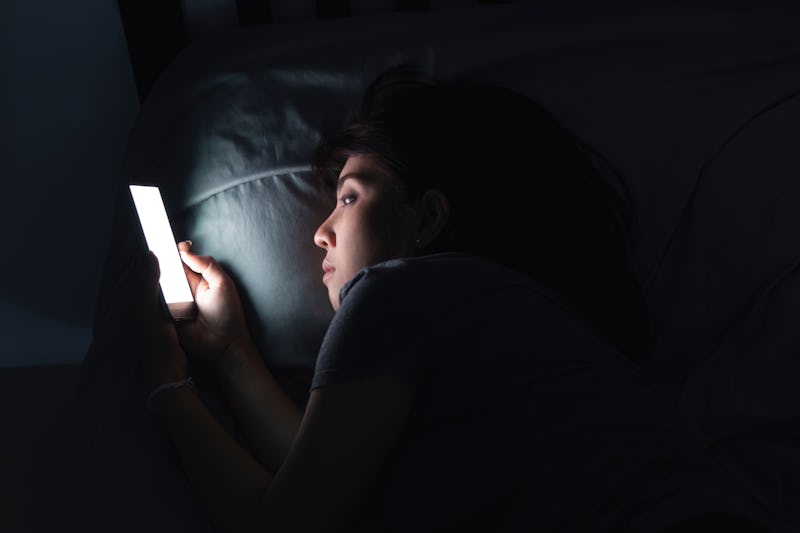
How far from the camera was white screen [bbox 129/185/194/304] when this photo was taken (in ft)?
3.85

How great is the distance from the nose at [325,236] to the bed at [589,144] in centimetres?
9

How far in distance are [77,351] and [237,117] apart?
81 centimetres

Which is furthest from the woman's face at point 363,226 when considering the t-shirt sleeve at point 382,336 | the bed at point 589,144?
the t-shirt sleeve at point 382,336

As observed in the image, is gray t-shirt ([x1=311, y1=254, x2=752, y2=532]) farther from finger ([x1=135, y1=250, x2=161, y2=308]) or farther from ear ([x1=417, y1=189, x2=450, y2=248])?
finger ([x1=135, y1=250, x2=161, y2=308])

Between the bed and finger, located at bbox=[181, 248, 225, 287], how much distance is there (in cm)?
4

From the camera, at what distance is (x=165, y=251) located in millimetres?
1181

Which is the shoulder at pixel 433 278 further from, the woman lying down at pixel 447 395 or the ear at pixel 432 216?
the ear at pixel 432 216

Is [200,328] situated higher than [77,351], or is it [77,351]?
[200,328]

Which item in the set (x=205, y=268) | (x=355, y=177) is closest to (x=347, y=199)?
(x=355, y=177)

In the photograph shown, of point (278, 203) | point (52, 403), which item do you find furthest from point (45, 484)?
point (278, 203)

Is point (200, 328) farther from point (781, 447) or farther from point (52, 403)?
point (781, 447)

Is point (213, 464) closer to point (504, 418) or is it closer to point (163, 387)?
point (163, 387)

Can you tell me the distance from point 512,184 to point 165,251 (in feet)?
1.88

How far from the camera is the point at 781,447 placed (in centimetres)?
111
